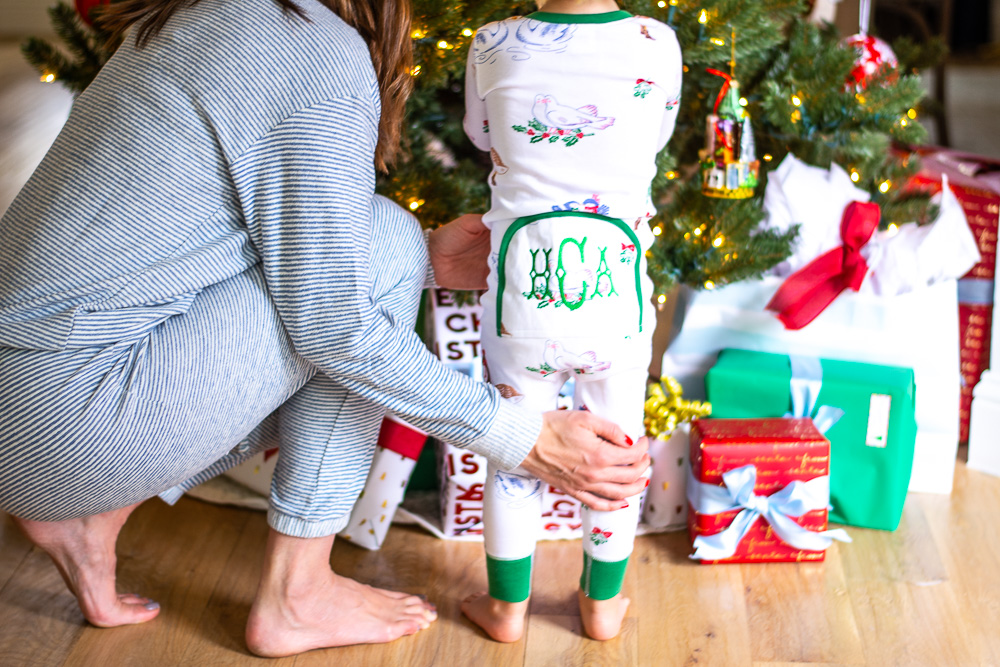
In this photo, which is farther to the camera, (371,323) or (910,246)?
(910,246)

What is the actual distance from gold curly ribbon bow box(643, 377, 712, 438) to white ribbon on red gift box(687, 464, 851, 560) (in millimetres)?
100

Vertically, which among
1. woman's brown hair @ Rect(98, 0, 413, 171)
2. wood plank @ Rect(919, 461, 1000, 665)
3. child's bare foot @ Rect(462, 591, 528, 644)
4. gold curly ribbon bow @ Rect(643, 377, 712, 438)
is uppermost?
woman's brown hair @ Rect(98, 0, 413, 171)

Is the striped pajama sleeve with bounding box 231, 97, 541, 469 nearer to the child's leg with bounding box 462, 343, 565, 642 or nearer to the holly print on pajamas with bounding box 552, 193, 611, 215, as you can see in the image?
the child's leg with bounding box 462, 343, 565, 642

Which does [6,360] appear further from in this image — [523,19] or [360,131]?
[523,19]

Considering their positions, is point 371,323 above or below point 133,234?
below

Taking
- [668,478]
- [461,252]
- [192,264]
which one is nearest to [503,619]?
[668,478]

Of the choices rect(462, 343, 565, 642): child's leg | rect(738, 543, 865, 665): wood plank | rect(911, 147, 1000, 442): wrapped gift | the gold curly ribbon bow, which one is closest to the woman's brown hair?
rect(462, 343, 565, 642): child's leg

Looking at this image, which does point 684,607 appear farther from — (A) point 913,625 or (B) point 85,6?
(B) point 85,6

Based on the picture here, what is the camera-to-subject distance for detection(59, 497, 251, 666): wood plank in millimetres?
1149

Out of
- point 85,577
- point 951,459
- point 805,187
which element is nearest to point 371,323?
point 85,577

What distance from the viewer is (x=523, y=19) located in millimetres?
1058

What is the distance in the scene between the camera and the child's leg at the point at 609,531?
113cm

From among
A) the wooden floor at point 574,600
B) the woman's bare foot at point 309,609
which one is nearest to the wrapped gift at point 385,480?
the wooden floor at point 574,600

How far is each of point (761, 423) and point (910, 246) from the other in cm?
38
